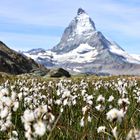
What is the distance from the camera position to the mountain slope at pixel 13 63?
9750 centimetres

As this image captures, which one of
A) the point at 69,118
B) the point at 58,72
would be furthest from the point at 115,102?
the point at 58,72

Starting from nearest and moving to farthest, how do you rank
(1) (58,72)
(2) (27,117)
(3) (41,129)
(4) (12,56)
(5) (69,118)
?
(3) (41,129) → (2) (27,117) → (5) (69,118) → (1) (58,72) → (4) (12,56)

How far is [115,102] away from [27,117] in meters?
8.10

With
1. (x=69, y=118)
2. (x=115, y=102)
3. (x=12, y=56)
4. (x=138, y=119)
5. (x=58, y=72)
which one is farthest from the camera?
(x=12, y=56)

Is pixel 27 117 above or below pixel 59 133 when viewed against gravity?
above

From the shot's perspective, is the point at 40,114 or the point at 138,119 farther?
the point at 138,119

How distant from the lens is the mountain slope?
9750cm

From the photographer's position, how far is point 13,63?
103688 millimetres

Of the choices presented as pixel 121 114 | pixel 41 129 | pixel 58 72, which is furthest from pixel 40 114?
pixel 58 72

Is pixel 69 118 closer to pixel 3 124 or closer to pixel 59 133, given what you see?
pixel 59 133

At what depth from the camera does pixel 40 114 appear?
4.27m

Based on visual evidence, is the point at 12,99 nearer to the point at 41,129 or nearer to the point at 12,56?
the point at 41,129

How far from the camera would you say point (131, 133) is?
3828 millimetres

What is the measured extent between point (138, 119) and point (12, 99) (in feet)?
10.4
